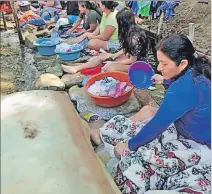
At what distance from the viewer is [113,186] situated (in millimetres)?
1488

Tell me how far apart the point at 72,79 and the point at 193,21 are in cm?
238

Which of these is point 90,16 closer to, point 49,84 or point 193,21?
point 193,21

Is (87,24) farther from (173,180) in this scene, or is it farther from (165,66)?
(173,180)

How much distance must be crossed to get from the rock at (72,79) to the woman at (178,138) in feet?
5.42

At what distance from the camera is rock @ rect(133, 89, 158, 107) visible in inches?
109

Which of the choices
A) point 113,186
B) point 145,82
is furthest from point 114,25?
point 113,186

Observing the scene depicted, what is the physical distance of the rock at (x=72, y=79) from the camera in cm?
327

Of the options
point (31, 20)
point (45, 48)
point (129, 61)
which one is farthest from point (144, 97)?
point (31, 20)

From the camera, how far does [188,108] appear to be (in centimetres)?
156

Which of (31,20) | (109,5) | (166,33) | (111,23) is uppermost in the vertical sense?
(109,5)

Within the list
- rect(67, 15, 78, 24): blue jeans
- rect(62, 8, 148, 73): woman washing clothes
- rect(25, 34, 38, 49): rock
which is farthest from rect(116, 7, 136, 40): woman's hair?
rect(67, 15, 78, 24): blue jeans

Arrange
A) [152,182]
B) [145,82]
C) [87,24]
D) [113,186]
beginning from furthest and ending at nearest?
1. [87,24]
2. [145,82]
3. [152,182]
4. [113,186]

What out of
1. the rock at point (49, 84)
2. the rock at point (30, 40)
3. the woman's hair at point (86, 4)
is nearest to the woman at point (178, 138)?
the rock at point (49, 84)

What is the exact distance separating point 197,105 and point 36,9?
256 inches
